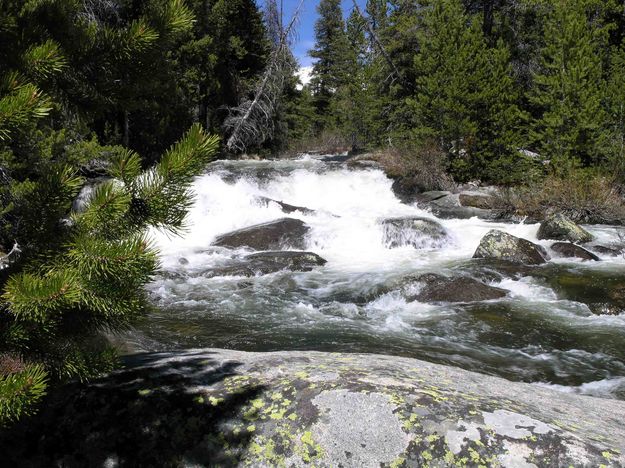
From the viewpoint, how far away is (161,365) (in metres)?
2.82

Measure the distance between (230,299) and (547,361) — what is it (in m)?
5.17

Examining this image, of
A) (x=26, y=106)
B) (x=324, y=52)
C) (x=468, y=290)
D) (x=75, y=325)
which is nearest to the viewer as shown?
(x=26, y=106)

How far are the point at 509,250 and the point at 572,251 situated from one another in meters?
1.72

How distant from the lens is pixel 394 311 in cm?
836

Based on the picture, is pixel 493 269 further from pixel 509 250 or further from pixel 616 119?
pixel 616 119

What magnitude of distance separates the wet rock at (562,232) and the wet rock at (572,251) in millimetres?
966

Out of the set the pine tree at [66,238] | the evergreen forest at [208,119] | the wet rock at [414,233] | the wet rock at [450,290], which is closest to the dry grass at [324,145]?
the evergreen forest at [208,119]

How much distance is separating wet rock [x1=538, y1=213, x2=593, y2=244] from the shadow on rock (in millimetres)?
12676

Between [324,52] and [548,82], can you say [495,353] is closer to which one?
[548,82]

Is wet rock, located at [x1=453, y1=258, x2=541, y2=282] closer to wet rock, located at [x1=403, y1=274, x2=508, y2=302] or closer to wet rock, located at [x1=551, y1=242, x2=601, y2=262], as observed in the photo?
wet rock, located at [x1=403, y1=274, x2=508, y2=302]

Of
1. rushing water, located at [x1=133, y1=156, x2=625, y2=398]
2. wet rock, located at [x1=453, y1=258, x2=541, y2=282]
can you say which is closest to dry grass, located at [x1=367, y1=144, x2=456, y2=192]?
rushing water, located at [x1=133, y1=156, x2=625, y2=398]

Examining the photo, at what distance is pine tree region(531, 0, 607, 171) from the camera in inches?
683

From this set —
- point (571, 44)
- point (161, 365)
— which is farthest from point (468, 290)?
point (571, 44)

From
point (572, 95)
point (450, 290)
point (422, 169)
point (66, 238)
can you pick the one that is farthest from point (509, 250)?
point (66, 238)
